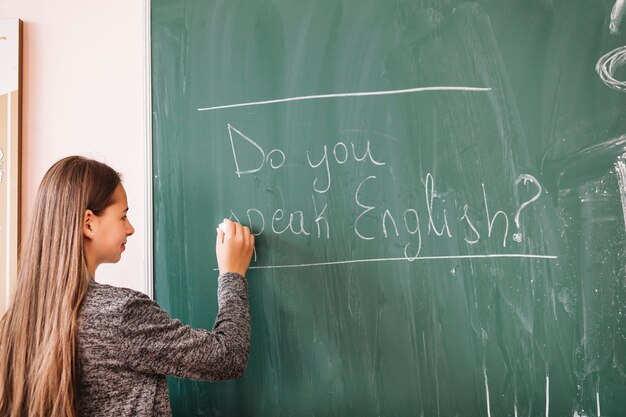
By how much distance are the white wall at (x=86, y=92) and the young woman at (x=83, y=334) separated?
38 cm

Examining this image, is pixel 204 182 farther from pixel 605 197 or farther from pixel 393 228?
pixel 605 197

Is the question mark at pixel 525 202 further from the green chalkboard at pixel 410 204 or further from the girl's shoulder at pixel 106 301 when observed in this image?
the girl's shoulder at pixel 106 301

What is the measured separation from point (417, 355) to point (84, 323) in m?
0.80

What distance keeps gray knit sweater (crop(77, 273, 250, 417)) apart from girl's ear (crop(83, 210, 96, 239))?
107mm

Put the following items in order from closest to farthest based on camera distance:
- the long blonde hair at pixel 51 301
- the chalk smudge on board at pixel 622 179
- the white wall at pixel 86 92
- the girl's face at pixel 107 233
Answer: the long blonde hair at pixel 51 301
the girl's face at pixel 107 233
the chalk smudge on board at pixel 622 179
the white wall at pixel 86 92

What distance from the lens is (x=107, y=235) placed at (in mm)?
1163

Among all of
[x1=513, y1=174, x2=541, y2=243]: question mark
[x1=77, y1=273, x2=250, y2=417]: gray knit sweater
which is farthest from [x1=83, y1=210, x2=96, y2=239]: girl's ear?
[x1=513, y1=174, x2=541, y2=243]: question mark

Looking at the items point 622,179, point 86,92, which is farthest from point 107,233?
point 622,179

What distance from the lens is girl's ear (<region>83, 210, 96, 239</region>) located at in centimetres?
113

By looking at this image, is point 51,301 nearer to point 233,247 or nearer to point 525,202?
point 233,247

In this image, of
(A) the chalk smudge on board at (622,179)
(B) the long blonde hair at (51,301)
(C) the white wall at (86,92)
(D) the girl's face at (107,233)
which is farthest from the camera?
(C) the white wall at (86,92)

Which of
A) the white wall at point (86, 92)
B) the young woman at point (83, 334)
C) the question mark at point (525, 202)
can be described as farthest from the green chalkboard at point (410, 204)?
the young woman at point (83, 334)

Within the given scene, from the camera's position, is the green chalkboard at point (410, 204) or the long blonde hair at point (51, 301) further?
the green chalkboard at point (410, 204)

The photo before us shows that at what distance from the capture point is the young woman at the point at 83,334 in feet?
3.46
